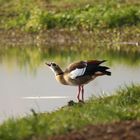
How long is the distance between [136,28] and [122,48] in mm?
1894

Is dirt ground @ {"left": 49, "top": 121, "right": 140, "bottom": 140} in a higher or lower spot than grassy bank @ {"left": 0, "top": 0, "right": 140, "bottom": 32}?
higher

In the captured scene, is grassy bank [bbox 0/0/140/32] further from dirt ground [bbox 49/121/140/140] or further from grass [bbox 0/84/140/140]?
dirt ground [bbox 49/121/140/140]

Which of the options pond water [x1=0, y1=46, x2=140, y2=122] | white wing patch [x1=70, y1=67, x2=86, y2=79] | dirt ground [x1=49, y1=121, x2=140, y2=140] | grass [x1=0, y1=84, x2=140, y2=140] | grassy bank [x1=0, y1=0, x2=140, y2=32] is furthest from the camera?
grassy bank [x1=0, y1=0, x2=140, y2=32]

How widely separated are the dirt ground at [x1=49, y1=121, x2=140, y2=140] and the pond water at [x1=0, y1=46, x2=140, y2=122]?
119 inches

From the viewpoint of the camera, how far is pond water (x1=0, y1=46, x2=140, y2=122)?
528 inches

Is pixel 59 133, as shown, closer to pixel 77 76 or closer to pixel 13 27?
pixel 77 76

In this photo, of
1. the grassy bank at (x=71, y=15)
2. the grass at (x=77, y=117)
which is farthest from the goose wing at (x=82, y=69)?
the grassy bank at (x=71, y=15)

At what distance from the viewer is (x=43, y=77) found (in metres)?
16.5

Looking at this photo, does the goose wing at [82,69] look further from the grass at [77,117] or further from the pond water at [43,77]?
the grass at [77,117]

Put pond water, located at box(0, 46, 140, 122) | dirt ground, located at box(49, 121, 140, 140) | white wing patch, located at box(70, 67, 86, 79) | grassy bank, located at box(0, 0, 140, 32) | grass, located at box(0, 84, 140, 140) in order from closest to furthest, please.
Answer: dirt ground, located at box(49, 121, 140, 140) < grass, located at box(0, 84, 140, 140) < white wing patch, located at box(70, 67, 86, 79) < pond water, located at box(0, 46, 140, 122) < grassy bank, located at box(0, 0, 140, 32)

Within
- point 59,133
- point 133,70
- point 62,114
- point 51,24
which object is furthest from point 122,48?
point 59,133

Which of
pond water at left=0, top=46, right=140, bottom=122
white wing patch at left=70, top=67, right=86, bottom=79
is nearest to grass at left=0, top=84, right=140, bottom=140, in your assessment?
white wing patch at left=70, top=67, right=86, bottom=79

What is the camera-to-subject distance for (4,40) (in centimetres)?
2498

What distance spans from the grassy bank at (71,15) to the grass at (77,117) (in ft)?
42.0
